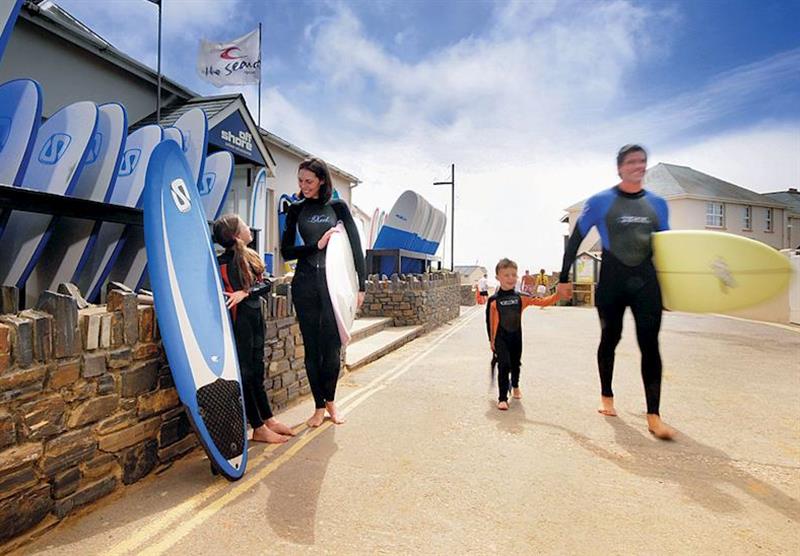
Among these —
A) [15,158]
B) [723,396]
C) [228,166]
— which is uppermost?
[228,166]

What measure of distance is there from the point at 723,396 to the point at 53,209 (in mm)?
6773

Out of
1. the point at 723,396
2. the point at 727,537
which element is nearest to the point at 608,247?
the point at 727,537

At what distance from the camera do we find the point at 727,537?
2.01 m

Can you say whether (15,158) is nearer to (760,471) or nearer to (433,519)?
(433,519)

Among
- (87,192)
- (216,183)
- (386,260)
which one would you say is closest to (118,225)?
(87,192)

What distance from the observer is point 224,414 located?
2566 millimetres

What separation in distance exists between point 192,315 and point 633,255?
9.73ft

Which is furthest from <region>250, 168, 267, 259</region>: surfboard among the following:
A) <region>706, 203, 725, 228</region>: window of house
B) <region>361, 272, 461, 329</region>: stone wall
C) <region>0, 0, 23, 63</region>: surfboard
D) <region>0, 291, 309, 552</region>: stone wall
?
<region>706, 203, 725, 228</region>: window of house

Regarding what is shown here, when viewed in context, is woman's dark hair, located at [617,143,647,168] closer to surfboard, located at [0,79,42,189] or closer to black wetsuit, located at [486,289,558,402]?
black wetsuit, located at [486,289,558,402]

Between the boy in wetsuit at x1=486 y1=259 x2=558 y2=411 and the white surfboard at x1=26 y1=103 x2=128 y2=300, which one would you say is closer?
the boy in wetsuit at x1=486 y1=259 x2=558 y2=411

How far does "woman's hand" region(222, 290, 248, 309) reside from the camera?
297 centimetres

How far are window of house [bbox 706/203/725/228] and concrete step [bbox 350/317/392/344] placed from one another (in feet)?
65.8

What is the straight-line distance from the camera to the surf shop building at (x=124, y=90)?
727cm

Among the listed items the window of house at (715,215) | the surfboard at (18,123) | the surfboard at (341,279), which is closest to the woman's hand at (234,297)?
the surfboard at (341,279)
